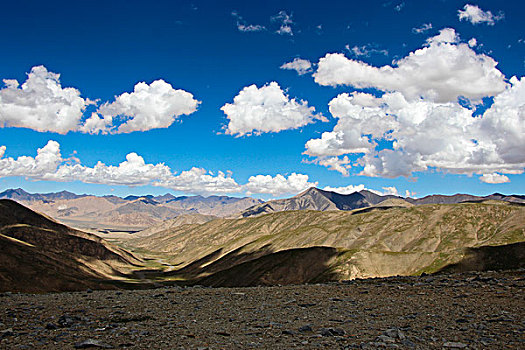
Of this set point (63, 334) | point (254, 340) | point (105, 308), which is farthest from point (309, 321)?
point (105, 308)

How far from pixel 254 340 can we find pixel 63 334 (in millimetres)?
8365

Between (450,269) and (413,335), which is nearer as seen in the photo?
(413,335)

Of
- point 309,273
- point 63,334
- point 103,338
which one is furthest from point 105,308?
point 309,273

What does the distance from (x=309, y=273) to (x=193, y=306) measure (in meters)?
99.8

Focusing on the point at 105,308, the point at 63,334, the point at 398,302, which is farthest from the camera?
the point at 105,308

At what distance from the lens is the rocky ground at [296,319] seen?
44.9 ft

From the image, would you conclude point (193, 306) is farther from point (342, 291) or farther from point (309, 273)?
point (309, 273)

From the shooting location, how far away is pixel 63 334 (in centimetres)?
1562

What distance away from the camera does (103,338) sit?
583 inches

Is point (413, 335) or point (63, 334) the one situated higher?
point (413, 335)

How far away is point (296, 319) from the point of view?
62.0ft

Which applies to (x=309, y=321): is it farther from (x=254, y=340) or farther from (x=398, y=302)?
(x=398, y=302)

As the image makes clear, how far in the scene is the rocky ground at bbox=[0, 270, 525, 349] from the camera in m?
13.7

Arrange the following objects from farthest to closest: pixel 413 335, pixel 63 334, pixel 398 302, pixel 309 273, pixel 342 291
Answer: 1. pixel 309 273
2. pixel 342 291
3. pixel 398 302
4. pixel 63 334
5. pixel 413 335
